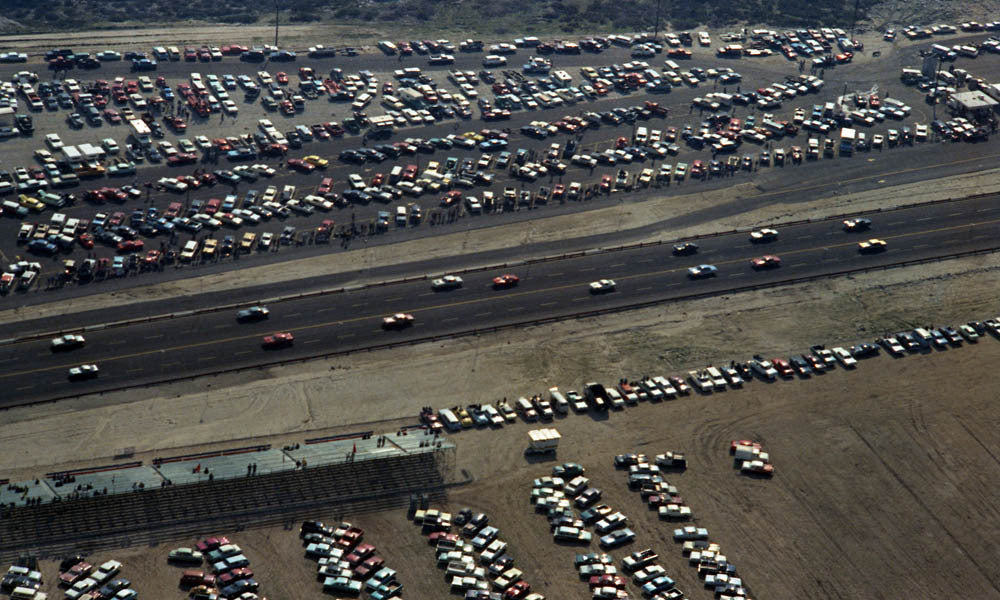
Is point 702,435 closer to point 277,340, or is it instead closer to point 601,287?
point 601,287

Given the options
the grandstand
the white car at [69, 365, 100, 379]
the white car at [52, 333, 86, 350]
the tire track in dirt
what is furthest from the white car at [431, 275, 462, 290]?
the tire track in dirt

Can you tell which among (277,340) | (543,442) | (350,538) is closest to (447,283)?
(277,340)

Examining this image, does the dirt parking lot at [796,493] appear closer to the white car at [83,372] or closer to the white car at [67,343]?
→ the white car at [83,372]

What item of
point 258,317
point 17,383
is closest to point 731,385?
point 258,317

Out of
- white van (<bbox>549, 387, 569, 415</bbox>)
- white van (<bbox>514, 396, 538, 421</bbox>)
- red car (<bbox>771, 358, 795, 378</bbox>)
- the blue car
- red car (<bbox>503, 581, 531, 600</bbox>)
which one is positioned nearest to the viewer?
red car (<bbox>503, 581, 531, 600</bbox>)

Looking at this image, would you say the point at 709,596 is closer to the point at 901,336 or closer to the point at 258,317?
the point at 901,336

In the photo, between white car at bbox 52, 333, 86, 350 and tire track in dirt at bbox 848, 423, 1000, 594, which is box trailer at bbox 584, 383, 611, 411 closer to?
tire track in dirt at bbox 848, 423, 1000, 594
